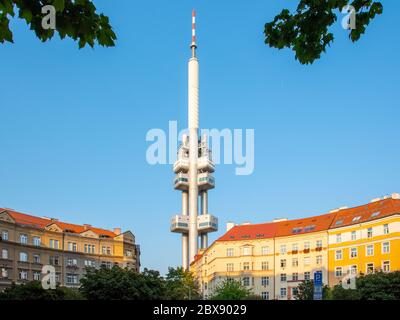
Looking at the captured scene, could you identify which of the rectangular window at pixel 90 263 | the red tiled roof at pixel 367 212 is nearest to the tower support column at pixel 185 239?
the rectangular window at pixel 90 263

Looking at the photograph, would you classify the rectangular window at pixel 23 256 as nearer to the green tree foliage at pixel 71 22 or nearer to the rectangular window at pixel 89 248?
the rectangular window at pixel 89 248

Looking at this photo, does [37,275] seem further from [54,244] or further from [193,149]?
[193,149]

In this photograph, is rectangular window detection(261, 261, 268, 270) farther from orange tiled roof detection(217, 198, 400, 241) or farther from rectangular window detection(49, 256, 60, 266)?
rectangular window detection(49, 256, 60, 266)

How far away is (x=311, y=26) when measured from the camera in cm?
975

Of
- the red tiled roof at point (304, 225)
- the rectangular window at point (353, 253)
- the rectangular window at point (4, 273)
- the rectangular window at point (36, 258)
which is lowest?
the rectangular window at point (4, 273)

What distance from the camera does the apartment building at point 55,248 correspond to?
81875 mm

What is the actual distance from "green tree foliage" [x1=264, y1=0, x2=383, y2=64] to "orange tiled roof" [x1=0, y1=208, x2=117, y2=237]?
261ft

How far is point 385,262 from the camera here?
73.2m

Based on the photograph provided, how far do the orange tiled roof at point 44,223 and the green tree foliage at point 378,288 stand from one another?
52.6 meters

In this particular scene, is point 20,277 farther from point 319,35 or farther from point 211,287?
point 319,35

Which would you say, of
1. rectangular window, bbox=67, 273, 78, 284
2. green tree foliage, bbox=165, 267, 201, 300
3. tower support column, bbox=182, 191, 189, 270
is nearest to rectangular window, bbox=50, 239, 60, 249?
rectangular window, bbox=67, 273, 78, 284

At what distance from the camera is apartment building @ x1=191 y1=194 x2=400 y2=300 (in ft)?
246

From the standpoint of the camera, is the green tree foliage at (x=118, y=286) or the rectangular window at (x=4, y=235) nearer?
the green tree foliage at (x=118, y=286)
